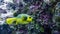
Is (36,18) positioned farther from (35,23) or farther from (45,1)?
(45,1)

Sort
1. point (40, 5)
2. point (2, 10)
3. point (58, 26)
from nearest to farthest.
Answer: point (58, 26)
point (40, 5)
point (2, 10)

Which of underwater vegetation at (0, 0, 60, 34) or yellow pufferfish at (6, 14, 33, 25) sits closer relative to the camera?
underwater vegetation at (0, 0, 60, 34)

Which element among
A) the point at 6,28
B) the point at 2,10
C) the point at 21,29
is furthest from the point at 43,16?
the point at 2,10

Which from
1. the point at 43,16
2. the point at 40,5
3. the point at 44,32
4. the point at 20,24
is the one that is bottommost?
the point at 44,32

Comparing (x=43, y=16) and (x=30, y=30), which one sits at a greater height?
(x=43, y=16)

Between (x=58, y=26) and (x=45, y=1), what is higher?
(x=45, y=1)

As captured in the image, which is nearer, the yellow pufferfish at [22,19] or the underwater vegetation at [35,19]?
the underwater vegetation at [35,19]

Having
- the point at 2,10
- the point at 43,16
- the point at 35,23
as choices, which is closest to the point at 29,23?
the point at 35,23

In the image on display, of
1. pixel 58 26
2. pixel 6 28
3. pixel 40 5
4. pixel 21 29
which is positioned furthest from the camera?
pixel 6 28

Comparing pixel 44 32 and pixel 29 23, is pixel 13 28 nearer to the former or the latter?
pixel 29 23

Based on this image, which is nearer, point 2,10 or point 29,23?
point 29,23
